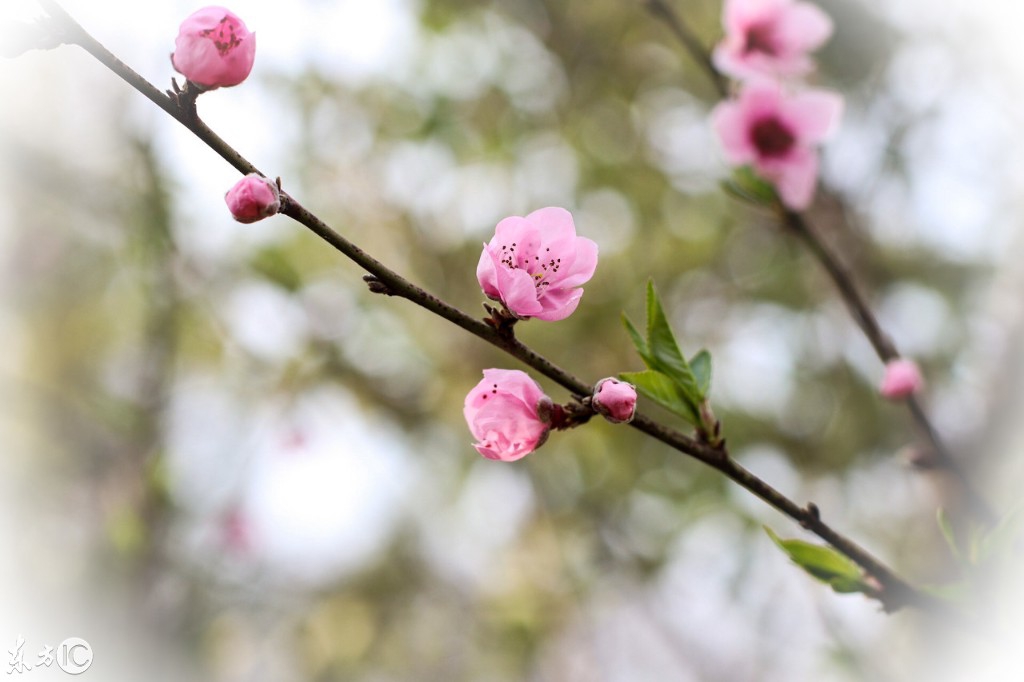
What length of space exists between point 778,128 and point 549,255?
0.75m

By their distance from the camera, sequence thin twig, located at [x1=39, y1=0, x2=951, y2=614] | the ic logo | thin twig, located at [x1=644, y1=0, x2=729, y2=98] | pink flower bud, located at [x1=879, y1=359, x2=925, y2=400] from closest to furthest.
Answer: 1. thin twig, located at [x1=39, y1=0, x2=951, y2=614]
2. pink flower bud, located at [x1=879, y1=359, x2=925, y2=400]
3. thin twig, located at [x1=644, y1=0, x2=729, y2=98]
4. the ic logo

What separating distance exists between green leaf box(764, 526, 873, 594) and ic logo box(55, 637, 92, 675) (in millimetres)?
1355

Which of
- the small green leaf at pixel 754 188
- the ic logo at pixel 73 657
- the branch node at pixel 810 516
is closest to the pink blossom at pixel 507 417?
the branch node at pixel 810 516

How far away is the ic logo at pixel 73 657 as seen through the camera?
1292mm

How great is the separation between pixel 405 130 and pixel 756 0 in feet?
5.24

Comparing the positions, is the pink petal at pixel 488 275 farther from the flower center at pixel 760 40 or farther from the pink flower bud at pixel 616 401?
the flower center at pixel 760 40

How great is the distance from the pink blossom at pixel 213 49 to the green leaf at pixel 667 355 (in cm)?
38

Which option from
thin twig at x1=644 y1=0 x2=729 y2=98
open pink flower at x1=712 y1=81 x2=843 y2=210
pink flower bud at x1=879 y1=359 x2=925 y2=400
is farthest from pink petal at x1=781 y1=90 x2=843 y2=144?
pink flower bud at x1=879 y1=359 x2=925 y2=400

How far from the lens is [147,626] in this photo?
1.86m

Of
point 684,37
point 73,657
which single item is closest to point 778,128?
point 684,37

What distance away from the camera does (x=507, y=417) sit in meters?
0.58

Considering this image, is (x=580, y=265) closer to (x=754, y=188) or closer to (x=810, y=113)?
(x=754, y=188)

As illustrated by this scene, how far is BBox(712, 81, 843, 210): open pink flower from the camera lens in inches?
44.3

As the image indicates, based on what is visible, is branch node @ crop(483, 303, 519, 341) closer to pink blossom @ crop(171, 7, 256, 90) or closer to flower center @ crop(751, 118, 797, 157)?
pink blossom @ crop(171, 7, 256, 90)
